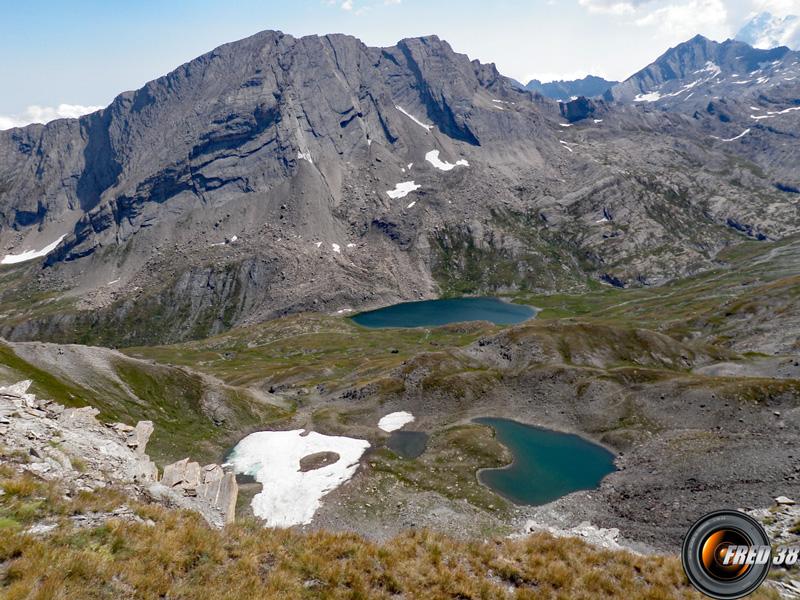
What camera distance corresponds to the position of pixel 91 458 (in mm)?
23391

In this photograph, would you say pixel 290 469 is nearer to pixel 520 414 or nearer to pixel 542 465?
pixel 542 465

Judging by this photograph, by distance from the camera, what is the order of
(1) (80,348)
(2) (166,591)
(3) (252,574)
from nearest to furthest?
(2) (166,591), (3) (252,574), (1) (80,348)

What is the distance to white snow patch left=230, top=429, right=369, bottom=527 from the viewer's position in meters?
55.3

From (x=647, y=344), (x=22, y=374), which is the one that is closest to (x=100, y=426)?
(x=22, y=374)

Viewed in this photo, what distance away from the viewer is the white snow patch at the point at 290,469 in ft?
181

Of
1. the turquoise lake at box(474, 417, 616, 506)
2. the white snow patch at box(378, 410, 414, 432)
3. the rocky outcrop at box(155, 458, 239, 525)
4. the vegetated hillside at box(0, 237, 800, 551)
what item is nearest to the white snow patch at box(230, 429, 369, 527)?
the vegetated hillside at box(0, 237, 800, 551)

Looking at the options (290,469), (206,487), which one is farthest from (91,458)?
(290,469)

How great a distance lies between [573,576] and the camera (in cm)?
1720

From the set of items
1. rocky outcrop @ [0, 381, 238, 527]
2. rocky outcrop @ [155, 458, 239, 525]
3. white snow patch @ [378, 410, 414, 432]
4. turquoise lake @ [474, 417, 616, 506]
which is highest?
rocky outcrop @ [0, 381, 238, 527]

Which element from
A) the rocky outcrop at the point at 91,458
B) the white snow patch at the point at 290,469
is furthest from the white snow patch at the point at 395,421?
the rocky outcrop at the point at 91,458

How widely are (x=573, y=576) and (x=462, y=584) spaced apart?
474cm

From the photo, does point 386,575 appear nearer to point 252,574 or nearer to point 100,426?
point 252,574

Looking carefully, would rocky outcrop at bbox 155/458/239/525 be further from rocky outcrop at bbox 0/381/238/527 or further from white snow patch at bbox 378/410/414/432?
white snow patch at bbox 378/410/414/432

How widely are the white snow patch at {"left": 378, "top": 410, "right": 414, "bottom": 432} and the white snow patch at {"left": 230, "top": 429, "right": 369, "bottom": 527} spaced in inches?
373
